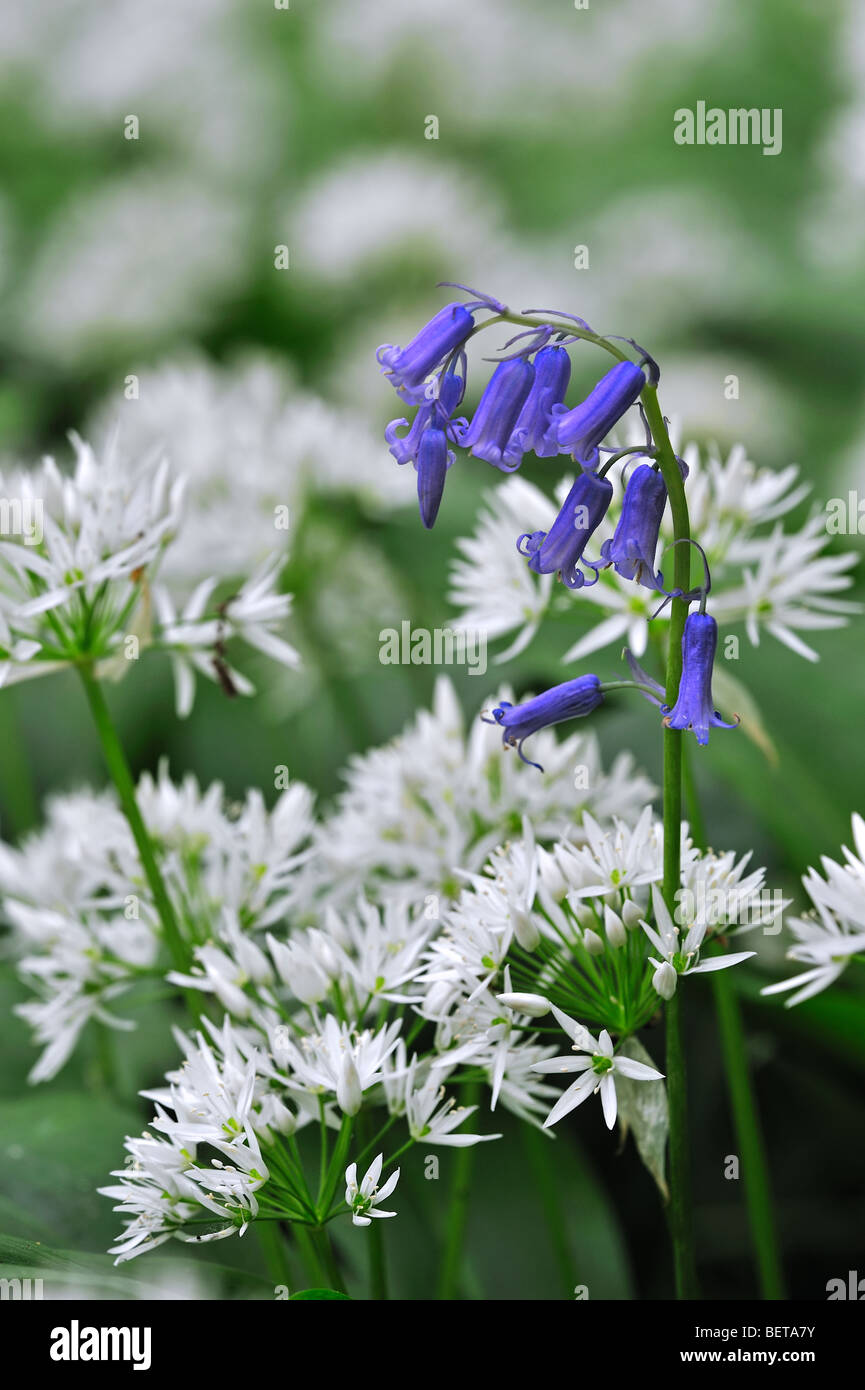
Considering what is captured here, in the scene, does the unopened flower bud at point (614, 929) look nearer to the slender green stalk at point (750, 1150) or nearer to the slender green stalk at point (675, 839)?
the slender green stalk at point (675, 839)

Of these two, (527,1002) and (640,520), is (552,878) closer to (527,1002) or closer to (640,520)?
(527,1002)

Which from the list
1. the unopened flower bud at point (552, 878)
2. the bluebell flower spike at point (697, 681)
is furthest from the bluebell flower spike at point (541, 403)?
the unopened flower bud at point (552, 878)

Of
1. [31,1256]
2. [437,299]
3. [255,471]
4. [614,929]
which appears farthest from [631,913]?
[437,299]

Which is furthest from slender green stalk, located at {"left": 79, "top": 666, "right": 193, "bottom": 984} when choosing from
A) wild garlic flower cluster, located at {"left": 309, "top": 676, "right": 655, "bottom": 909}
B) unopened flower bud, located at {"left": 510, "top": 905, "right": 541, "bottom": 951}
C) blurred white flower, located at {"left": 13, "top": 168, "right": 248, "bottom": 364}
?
blurred white flower, located at {"left": 13, "top": 168, "right": 248, "bottom": 364}
